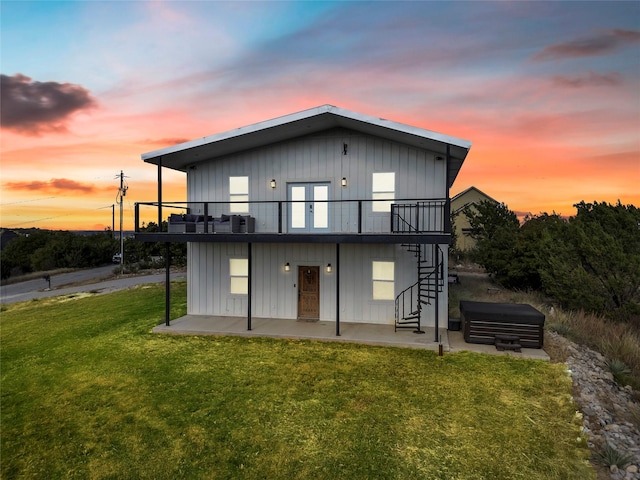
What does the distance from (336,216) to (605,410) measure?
8046mm

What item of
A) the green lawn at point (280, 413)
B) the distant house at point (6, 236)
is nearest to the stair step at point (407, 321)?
the green lawn at point (280, 413)

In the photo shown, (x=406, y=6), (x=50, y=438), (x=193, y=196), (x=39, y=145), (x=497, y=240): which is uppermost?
(x=406, y=6)

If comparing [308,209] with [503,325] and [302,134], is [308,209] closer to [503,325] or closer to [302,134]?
[302,134]

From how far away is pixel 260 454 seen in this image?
4.90 metres

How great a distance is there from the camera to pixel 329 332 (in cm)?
1032

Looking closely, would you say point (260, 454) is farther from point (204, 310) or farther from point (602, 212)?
point (602, 212)

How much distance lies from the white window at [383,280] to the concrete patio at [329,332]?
3.27ft

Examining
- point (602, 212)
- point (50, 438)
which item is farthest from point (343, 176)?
point (602, 212)

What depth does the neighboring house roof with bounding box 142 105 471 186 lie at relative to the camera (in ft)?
31.0

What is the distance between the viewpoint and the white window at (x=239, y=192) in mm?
12234

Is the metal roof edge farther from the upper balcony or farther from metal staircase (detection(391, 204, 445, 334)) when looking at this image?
metal staircase (detection(391, 204, 445, 334))

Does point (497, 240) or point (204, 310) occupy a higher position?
point (497, 240)

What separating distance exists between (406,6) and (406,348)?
483 inches

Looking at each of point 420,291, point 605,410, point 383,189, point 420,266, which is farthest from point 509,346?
point 383,189
